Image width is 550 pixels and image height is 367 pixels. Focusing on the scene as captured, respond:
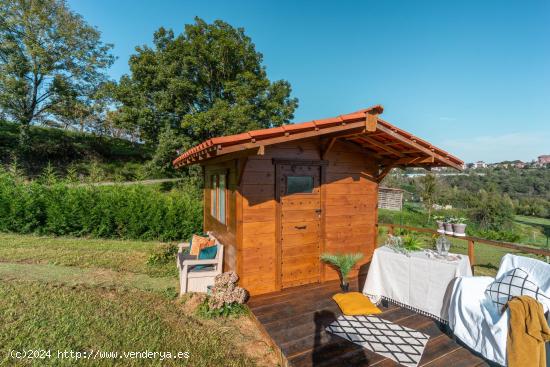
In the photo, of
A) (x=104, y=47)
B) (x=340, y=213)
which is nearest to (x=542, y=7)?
(x=340, y=213)

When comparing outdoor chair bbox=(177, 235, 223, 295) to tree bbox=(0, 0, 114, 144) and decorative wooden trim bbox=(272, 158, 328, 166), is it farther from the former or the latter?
tree bbox=(0, 0, 114, 144)

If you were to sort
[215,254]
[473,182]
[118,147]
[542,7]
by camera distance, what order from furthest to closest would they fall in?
1. [473,182]
2. [118,147]
3. [542,7]
4. [215,254]

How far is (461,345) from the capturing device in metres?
2.60

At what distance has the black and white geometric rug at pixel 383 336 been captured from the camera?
2438mm

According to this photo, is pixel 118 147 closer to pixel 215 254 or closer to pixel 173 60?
pixel 173 60

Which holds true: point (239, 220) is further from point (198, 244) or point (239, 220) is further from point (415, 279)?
point (415, 279)

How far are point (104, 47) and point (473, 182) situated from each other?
39.0 meters

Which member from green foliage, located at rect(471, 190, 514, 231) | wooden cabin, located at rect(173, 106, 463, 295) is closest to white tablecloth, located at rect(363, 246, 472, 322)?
wooden cabin, located at rect(173, 106, 463, 295)

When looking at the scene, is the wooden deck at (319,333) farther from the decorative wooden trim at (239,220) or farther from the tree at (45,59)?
the tree at (45,59)

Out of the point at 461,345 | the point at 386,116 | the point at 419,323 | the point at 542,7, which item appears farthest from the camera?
the point at 542,7

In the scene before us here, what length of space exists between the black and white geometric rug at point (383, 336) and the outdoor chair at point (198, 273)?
191cm

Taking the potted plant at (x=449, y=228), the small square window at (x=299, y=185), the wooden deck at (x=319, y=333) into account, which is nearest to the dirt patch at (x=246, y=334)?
the wooden deck at (x=319, y=333)

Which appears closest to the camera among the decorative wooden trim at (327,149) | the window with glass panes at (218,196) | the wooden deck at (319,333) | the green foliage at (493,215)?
the wooden deck at (319,333)

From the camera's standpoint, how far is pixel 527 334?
2059 millimetres
